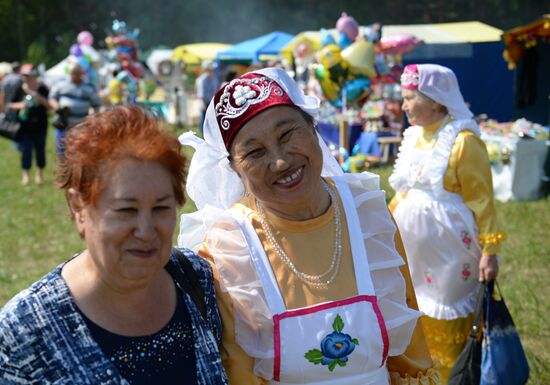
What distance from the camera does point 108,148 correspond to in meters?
1.68

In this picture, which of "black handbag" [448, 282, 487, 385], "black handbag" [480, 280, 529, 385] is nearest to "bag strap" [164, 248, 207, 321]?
"black handbag" [448, 282, 487, 385]

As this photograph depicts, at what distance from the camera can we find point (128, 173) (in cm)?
168

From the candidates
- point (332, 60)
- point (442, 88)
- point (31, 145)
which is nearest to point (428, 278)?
point (442, 88)

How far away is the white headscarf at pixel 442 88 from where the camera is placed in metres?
3.90

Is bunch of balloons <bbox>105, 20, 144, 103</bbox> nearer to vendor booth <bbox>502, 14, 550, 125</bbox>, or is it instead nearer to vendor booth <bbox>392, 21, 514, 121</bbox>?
vendor booth <bbox>392, 21, 514, 121</bbox>

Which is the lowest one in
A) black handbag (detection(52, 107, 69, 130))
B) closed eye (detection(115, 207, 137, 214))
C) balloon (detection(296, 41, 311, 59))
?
black handbag (detection(52, 107, 69, 130))

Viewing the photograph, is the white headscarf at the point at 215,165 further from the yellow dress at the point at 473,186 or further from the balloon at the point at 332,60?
the balloon at the point at 332,60

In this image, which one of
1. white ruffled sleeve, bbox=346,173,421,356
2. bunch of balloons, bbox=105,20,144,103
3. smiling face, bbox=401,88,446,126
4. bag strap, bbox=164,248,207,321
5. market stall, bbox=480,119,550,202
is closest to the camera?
bag strap, bbox=164,248,207,321

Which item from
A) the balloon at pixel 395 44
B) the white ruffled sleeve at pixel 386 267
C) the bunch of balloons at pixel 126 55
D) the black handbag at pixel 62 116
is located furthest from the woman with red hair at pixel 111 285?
the bunch of balloons at pixel 126 55

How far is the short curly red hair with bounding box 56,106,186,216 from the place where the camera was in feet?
5.48

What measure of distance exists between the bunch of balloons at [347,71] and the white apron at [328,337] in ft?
24.0

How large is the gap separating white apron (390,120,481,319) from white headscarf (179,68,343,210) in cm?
154

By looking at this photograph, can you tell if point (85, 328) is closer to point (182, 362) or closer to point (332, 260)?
point (182, 362)

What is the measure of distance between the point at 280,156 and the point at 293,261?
12.9 inches
